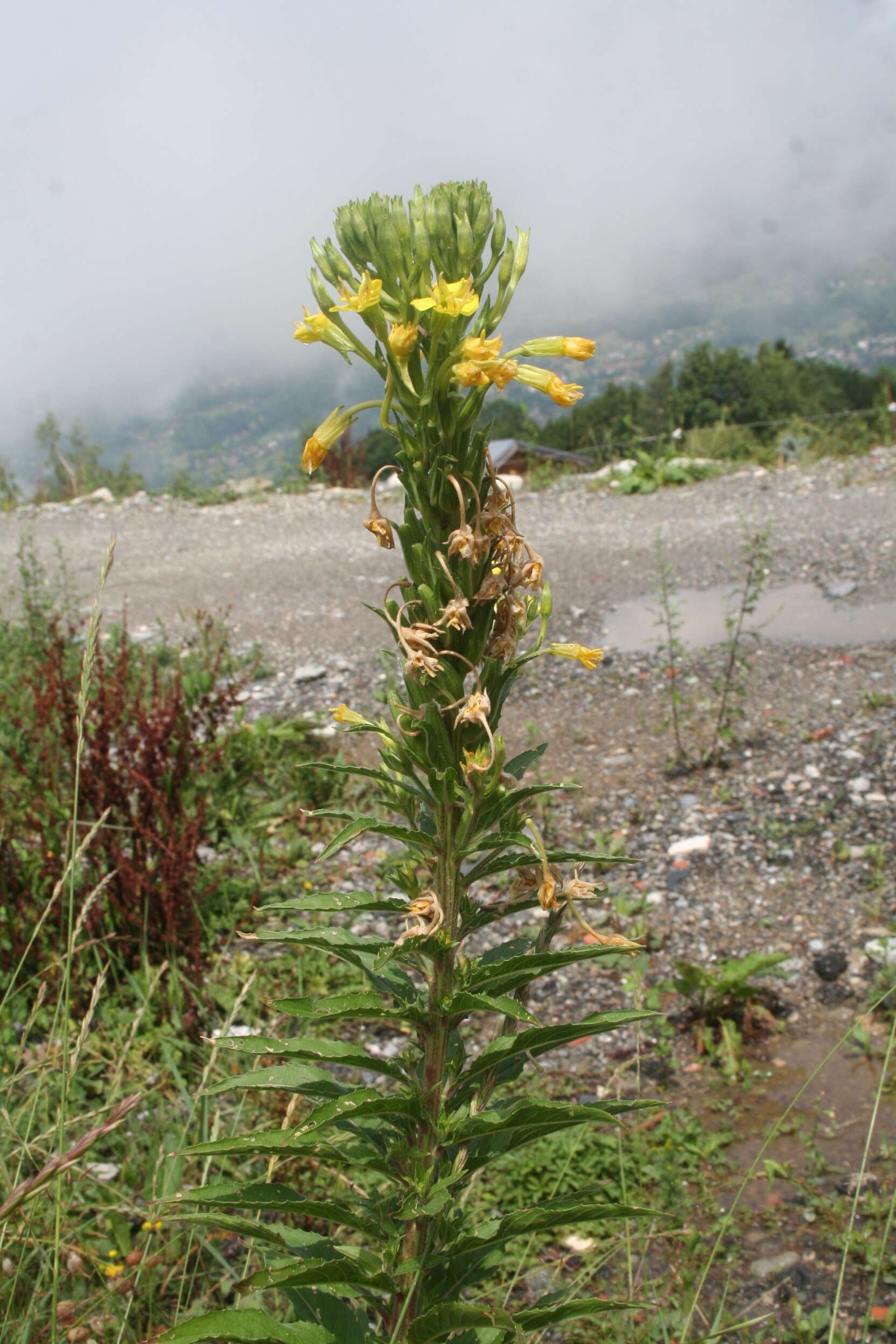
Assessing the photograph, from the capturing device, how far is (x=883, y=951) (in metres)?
3.19

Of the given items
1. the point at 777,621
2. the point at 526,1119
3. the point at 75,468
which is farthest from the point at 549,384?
the point at 75,468

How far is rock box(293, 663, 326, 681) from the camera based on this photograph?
569 centimetres

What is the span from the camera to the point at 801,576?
→ 6.76 metres

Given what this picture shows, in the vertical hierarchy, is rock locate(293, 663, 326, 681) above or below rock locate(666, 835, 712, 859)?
above

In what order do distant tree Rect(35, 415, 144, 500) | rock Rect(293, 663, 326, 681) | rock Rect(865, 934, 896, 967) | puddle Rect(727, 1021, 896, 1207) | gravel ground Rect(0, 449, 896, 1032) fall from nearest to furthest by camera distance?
puddle Rect(727, 1021, 896, 1207) → rock Rect(865, 934, 896, 967) → gravel ground Rect(0, 449, 896, 1032) → rock Rect(293, 663, 326, 681) → distant tree Rect(35, 415, 144, 500)

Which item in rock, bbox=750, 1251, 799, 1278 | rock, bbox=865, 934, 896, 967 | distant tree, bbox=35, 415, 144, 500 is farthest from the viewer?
distant tree, bbox=35, 415, 144, 500

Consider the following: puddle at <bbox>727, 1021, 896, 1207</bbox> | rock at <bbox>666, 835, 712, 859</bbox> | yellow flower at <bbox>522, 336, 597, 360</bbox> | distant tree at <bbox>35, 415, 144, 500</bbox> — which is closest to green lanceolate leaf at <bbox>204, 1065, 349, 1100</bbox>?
yellow flower at <bbox>522, 336, 597, 360</bbox>

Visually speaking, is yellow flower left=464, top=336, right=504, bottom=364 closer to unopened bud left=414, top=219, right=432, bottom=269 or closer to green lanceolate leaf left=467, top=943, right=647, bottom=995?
unopened bud left=414, top=219, right=432, bottom=269

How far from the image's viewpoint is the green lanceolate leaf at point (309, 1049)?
3.92 ft

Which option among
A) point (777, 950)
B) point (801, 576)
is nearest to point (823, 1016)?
point (777, 950)

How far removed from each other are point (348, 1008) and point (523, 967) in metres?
0.24

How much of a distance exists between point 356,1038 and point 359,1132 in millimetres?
1697

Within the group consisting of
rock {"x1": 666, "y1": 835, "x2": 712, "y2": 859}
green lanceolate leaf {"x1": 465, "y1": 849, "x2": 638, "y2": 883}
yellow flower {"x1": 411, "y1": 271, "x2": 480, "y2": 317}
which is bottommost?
rock {"x1": 666, "y1": 835, "x2": 712, "y2": 859}

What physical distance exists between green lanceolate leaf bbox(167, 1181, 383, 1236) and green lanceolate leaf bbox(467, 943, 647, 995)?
1.16ft
